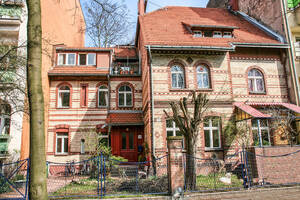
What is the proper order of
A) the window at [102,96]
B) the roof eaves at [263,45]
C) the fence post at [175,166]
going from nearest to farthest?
the fence post at [175,166] → the roof eaves at [263,45] → the window at [102,96]

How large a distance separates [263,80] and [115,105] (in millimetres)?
9875

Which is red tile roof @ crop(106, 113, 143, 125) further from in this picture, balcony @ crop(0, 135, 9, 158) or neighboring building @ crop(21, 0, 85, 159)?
balcony @ crop(0, 135, 9, 158)

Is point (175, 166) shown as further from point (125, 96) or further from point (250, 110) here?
point (125, 96)

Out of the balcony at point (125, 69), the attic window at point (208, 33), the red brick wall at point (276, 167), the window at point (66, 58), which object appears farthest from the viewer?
the window at point (66, 58)

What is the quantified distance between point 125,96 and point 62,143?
540cm

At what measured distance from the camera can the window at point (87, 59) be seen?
17.7 meters

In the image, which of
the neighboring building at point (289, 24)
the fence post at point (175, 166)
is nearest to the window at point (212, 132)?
the neighboring building at point (289, 24)

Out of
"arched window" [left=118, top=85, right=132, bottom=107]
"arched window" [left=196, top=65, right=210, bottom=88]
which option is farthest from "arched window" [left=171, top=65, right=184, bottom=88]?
"arched window" [left=118, top=85, right=132, bottom=107]

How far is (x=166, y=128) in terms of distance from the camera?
504 inches

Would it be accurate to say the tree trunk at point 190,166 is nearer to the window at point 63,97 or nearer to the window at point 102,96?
the window at point 102,96

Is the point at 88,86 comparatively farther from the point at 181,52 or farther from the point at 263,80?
the point at 263,80

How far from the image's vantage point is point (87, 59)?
17.8m

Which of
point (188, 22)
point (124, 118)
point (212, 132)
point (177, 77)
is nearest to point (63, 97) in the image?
point (124, 118)

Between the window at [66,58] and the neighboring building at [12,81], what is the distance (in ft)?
11.5
